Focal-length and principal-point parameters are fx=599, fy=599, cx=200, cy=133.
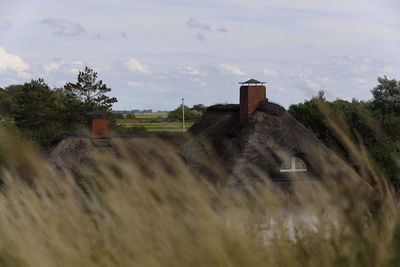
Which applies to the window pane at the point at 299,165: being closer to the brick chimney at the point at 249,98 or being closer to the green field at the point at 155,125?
the brick chimney at the point at 249,98

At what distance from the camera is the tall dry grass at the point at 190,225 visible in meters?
2.02

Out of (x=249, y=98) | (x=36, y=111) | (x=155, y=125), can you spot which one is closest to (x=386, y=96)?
(x=249, y=98)

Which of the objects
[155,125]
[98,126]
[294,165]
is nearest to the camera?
[294,165]

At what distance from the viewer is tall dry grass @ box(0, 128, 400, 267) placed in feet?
6.63

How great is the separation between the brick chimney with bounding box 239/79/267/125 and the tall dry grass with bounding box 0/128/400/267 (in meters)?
18.3

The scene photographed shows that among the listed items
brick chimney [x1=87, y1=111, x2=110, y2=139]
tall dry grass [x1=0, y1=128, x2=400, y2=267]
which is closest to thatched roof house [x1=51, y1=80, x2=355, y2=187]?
brick chimney [x1=87, y1=111, x2=110, y2=139]

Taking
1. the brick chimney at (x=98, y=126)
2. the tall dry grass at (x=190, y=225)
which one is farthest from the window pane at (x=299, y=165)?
the tall dry grass at (x=190, y=225)

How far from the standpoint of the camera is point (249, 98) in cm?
2106

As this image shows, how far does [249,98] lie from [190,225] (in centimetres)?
1910

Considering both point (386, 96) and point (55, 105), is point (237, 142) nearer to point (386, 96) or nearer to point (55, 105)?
point (386, 96)

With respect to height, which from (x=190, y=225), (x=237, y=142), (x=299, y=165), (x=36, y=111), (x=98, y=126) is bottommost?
(x=190, y=225)

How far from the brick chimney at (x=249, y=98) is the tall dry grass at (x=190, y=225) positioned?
18.3 meters

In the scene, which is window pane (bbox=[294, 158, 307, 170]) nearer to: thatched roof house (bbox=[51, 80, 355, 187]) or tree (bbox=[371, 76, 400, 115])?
thatched roof house (bbox=[51, 80, 355, 187])

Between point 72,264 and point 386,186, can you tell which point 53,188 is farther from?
point 386,186
